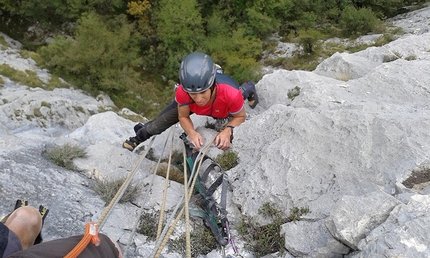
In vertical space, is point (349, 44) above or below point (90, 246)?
below

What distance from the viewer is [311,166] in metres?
4.14

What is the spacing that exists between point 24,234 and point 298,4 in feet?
74.9

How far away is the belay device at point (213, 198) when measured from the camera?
399 cm

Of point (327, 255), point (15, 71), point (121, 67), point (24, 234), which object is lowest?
point (121, 67)

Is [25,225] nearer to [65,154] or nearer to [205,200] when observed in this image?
[205,200]

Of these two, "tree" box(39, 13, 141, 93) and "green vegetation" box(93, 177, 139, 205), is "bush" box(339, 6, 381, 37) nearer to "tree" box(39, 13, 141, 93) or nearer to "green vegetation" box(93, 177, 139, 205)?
"tree" box(39, 13, 141, 93)

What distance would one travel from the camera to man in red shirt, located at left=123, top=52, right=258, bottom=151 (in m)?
4.52

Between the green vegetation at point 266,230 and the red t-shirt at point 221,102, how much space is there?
72.7 inches

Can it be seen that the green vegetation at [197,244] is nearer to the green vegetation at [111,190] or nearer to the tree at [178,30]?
the green vegetation at [111,190]

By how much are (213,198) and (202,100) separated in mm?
1398

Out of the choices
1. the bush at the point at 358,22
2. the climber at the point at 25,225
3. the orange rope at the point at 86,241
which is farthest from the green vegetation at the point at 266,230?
the bush at the point at 358,22

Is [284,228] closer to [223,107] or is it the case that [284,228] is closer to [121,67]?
[223,107]

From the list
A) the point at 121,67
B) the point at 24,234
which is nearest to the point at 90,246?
the point at 24,234

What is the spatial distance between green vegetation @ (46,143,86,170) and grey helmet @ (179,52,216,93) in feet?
7.63
